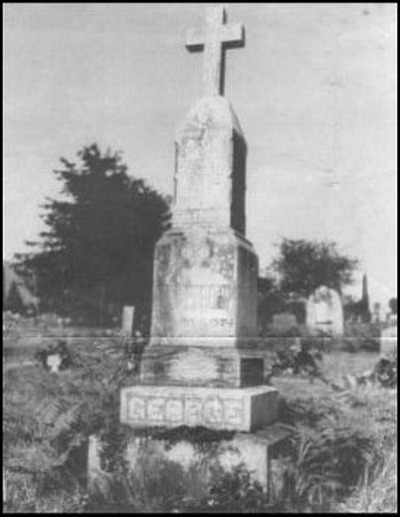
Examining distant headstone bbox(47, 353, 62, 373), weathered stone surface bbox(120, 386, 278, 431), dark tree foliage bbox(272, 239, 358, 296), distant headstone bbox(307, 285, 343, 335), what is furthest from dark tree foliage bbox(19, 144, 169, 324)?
weathered stone surface bbox(120, 386, 278, 431)

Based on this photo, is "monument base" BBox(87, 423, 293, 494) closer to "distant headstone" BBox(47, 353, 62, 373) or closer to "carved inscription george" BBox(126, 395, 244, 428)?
"carved inscription george" BBox(126, 395, 244, 428)

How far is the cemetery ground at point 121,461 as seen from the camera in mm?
4695

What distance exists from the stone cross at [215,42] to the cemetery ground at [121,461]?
2873 millimetres

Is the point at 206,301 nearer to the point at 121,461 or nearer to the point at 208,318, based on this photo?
the point at 208,318

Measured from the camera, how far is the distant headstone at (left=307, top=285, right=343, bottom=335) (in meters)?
19.0

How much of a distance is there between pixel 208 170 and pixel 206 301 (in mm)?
1300

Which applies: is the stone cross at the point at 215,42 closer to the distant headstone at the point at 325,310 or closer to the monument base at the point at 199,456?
the monument base at the point at 199,456

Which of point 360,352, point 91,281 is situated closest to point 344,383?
point 360,352

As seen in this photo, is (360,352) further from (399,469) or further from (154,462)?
(154,462)

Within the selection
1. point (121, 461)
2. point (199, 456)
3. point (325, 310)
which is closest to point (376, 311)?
point (325, 310)

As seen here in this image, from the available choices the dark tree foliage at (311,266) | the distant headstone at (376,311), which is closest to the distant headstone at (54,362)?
the distant headstone at (376,311)

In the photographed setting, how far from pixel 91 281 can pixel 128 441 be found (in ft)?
54.4

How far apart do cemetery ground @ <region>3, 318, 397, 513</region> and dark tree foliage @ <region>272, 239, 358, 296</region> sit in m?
24.0

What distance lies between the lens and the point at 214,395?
5.21 metres
